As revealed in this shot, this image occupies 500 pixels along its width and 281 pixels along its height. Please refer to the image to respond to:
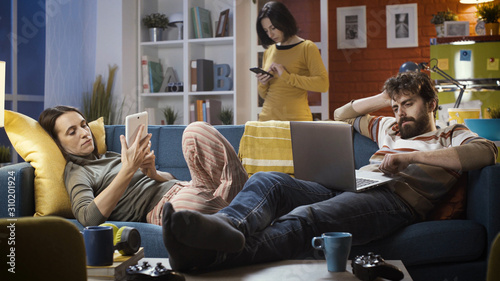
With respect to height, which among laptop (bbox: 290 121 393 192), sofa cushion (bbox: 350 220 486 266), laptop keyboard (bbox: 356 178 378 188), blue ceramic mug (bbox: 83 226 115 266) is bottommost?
sofa cushion (bbox: 350 220 486 266)

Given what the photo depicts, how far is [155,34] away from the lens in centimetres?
455

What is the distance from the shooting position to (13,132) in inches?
89.7

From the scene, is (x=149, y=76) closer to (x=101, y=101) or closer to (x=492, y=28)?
(x=101, y=101)

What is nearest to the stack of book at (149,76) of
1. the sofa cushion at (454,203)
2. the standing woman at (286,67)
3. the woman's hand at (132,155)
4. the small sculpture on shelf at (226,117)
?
the small sculpture on shelf at (226,117)

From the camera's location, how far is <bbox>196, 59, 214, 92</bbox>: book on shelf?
4.41 m

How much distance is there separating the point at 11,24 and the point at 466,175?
3.47 meters

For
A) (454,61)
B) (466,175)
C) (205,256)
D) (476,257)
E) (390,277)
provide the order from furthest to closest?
(454,61)
(466,175)
(476,257)
(205,256)
(390,277)

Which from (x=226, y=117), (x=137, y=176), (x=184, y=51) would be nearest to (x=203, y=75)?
(x=184, y=51)

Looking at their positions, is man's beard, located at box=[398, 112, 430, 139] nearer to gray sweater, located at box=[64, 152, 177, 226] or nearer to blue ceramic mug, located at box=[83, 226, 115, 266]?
gray sweater, located at box=[64, 152, 177, 226]

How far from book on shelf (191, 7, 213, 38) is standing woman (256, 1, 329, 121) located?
1.23m

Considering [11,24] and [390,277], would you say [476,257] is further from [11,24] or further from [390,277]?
[11,24]

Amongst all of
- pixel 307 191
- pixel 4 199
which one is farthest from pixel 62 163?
pixel 307 191

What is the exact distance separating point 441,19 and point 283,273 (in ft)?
13.7

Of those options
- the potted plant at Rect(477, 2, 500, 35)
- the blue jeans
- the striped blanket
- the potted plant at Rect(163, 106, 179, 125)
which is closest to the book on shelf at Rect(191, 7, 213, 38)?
the potted plant at Rect(163, 106, 179, 125)
